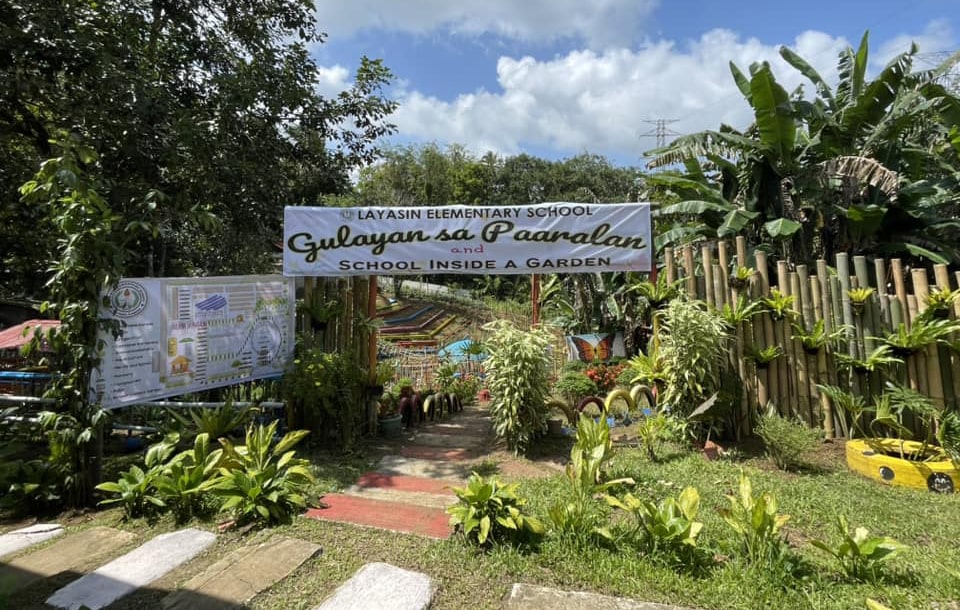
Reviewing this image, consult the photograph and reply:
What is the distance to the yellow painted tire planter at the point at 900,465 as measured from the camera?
3.97 meters

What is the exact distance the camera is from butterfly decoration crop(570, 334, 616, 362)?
11938mm

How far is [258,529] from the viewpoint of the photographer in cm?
333

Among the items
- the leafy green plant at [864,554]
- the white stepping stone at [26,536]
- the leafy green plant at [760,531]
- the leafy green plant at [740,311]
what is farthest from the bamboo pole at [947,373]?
the white stepping stone at [26,536]

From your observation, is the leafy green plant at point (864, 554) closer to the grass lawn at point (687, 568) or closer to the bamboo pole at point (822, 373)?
the grass lawn at point (687, 568)

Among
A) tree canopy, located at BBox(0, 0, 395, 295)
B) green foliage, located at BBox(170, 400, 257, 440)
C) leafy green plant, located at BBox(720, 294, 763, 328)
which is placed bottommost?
green foliage, located at BBox(170, 400, 257, 440)

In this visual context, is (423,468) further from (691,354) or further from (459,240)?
(691,354)

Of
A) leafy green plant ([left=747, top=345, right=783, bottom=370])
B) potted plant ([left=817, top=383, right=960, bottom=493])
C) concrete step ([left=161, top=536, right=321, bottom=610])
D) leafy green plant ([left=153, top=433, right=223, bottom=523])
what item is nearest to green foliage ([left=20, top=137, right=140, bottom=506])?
leafy green plant ([left=153, top=433, right=223, bottom=523])

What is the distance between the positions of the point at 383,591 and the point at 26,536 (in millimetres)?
2746

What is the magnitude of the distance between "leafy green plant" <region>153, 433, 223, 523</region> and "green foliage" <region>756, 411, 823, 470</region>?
468cm

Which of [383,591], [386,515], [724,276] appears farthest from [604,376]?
[383,591]

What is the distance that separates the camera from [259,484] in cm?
353

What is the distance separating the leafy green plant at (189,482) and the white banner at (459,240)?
2586 mm

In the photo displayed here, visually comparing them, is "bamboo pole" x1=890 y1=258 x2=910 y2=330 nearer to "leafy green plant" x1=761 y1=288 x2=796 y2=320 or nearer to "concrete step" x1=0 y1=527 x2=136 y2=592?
"leafy green plant" x1=761 y1=288 x2=796 y2=320

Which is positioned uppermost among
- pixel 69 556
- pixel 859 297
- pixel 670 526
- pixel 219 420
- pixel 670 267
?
pixel 670 267
